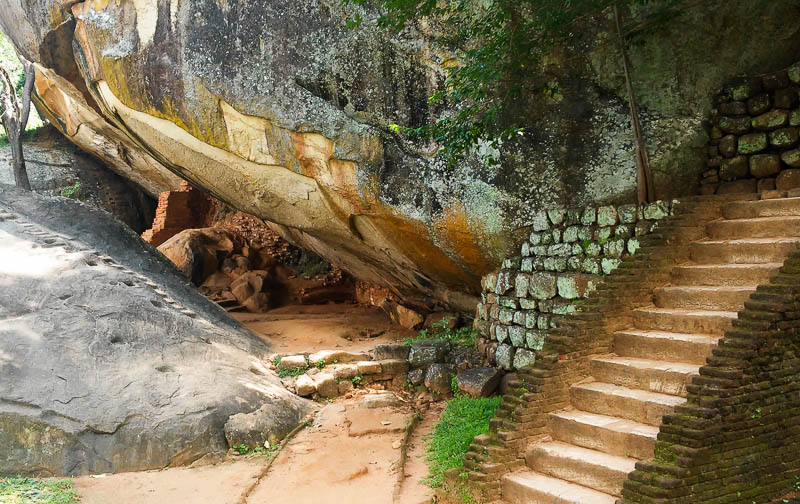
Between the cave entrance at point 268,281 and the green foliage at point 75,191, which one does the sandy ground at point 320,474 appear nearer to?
the cave entrance at point 268,281

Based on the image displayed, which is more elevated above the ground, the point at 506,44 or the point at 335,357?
the point at 506,44

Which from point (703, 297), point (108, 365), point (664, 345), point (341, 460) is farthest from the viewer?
point (108, 365)

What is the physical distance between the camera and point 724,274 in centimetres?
522

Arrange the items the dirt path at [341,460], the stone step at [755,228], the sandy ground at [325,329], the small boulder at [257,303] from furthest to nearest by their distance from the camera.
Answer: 1. the small boulder at [257,303]
2. the sandy ground at [325,329]
3. the dirt path at [341,460]
4. the stone step at [755,228]

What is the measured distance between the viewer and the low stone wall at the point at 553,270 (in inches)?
255

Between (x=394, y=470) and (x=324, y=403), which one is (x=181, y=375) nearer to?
(x=324, y=403)

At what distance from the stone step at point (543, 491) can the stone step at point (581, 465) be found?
48 mm

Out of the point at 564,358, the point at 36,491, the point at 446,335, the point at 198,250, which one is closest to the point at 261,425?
the point at 36,491

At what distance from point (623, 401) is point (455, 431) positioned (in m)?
2.27

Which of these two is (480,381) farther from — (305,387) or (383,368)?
(305,387)

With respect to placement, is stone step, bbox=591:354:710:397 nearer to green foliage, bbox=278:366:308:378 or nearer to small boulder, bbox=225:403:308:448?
small boulder, bbox=225:403:308:448

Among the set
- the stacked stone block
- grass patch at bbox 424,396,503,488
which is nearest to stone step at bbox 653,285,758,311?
the stacked stone block

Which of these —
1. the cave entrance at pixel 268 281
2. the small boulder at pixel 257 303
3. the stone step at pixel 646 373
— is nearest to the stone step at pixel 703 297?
the stone step at pixel 646 373

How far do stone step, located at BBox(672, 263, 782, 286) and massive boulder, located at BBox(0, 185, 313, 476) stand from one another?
4407 mm
